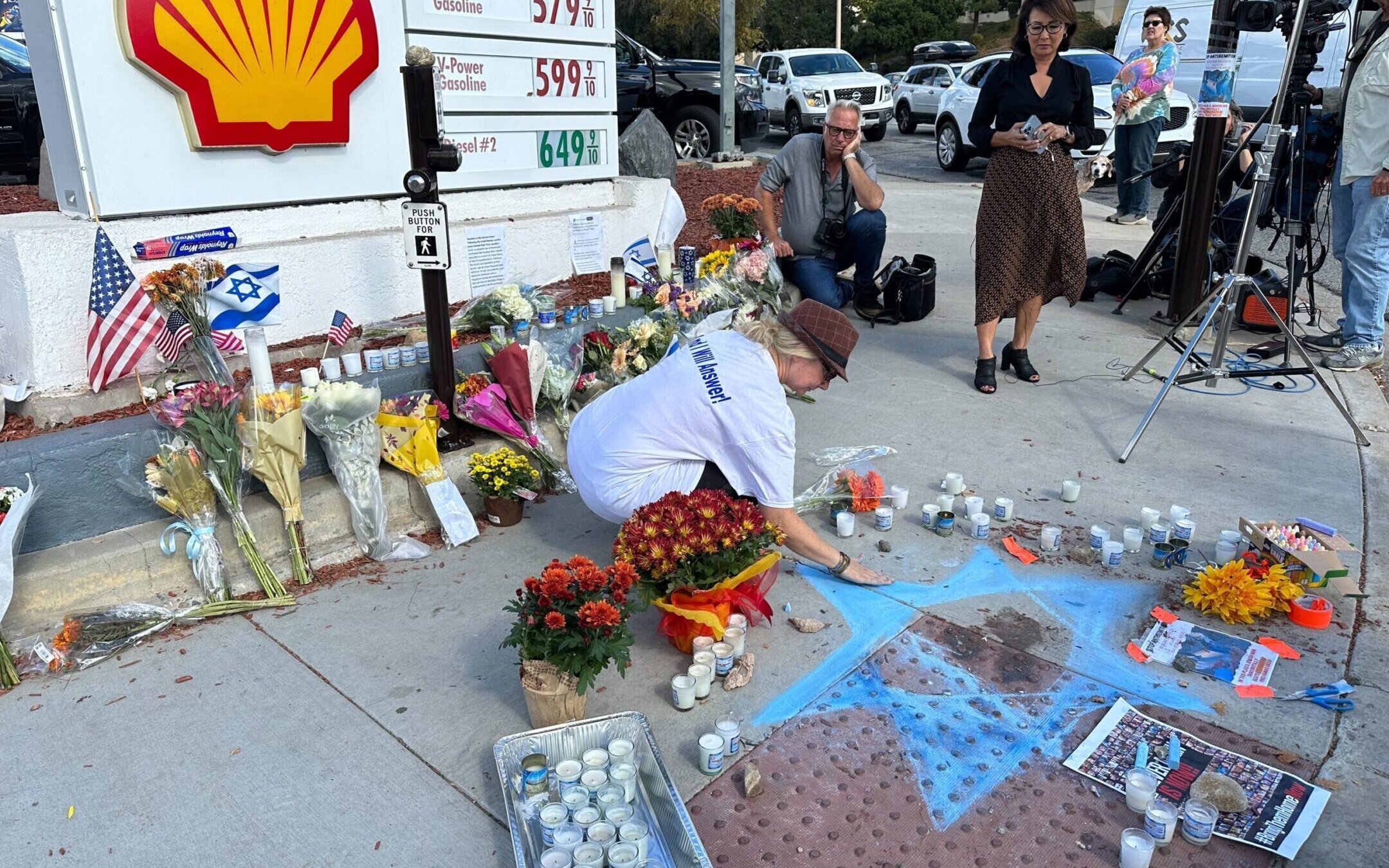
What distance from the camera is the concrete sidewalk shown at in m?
2.28

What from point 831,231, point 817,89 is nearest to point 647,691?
point 831,231

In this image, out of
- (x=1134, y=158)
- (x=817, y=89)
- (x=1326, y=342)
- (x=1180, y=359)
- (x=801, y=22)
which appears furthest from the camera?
(x=801, y=22)

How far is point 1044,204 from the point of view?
201 inches

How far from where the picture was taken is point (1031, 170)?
509 cm

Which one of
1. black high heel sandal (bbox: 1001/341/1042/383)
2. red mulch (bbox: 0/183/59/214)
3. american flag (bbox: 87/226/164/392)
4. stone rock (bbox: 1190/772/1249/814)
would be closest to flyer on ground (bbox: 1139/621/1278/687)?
stone rock (bbox: 1190/772/1249/814)

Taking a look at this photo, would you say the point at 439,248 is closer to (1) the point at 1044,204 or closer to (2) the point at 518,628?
(2) the point at 518,628

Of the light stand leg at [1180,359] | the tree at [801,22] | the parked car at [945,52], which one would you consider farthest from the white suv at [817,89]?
the tree at [801,22]

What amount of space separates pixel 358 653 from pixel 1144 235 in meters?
8.78

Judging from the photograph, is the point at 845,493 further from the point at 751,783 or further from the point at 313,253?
the point at 313,253

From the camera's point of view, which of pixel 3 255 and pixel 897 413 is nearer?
pixel 3 255

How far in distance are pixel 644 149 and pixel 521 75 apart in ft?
5.97

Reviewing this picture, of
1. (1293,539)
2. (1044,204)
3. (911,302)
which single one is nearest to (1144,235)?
(911,302)

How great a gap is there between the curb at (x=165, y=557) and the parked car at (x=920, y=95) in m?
18.1

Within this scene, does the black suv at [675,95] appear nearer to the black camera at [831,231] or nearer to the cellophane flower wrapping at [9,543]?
the black camera at [831,231]
